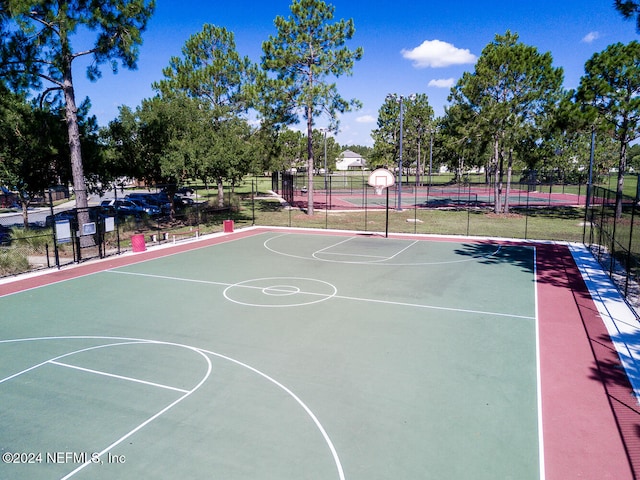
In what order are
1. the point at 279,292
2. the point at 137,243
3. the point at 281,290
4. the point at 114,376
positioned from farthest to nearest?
the point at 137,243 → the point at 281,290 → the point at 279,292 → the point at 114,376

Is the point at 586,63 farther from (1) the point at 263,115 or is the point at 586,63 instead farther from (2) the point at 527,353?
(2) the point at 527,353

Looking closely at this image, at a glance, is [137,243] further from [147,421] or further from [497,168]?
[497,168]

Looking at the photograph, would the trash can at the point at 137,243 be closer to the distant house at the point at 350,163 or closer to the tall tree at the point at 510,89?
the tall tree at the point at 510,89

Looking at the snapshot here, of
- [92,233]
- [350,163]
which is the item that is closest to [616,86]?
[92,233]

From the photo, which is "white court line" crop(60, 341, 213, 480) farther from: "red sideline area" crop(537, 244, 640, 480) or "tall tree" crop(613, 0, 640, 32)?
"tall tree" crop(613, 0, 640, 32)

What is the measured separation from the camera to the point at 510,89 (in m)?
32.1

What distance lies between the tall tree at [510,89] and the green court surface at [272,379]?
2031 cm

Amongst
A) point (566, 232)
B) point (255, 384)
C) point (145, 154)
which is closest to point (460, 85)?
point (566, 232)

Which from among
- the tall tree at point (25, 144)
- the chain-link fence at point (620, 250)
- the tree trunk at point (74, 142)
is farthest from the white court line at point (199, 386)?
the tall tree at point (25, 144)

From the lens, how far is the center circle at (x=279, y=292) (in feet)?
41.4

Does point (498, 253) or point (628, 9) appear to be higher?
point (628, 9)

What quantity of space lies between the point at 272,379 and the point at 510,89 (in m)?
31.4

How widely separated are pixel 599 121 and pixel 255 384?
30.4 m

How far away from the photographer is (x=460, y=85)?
1329 inches
